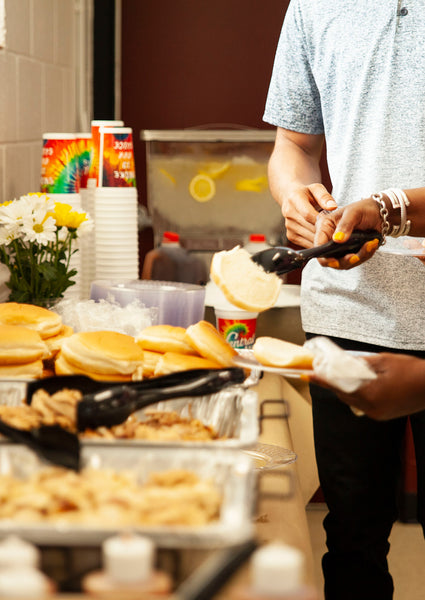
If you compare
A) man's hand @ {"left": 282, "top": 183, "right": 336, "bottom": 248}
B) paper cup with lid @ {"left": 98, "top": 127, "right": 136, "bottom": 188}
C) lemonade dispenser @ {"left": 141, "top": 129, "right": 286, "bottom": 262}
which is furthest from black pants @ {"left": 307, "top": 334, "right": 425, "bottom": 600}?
lemonade dispenser @ {"left": 141, "top": 129, "right": 286, "bottom": 262}

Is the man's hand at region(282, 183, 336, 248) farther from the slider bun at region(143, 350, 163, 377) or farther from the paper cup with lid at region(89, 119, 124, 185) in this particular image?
the paper cup with lid at region(89, 119, 124, 185)

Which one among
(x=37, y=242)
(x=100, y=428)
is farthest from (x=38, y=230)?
(x=100, y=428)

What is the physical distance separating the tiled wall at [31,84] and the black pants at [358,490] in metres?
0.98

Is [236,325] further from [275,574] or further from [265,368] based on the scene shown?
[275,574]

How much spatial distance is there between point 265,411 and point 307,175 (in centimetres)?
48

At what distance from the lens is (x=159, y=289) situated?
1.54m

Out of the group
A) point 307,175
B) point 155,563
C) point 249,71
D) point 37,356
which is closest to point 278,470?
point 37,356

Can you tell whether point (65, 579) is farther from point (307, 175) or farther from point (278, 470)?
point (307, 175)

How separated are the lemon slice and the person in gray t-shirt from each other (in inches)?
42.0

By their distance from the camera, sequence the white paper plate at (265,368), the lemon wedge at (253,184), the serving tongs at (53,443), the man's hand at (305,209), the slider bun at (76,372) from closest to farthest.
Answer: the serving tongs at (53,443) → the white paper plate at (265,368) → the slider bun at (76,372) → the man's hand at (305,209) → the lemon wedge at (253,184)

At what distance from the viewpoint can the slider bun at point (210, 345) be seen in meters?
1.12

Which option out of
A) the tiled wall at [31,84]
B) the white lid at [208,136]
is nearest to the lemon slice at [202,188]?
the white lid at [208,136]

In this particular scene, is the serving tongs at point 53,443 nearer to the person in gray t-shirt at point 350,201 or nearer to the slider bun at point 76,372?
the slider bun at point 76,372

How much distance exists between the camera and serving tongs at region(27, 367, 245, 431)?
33.0 inches
